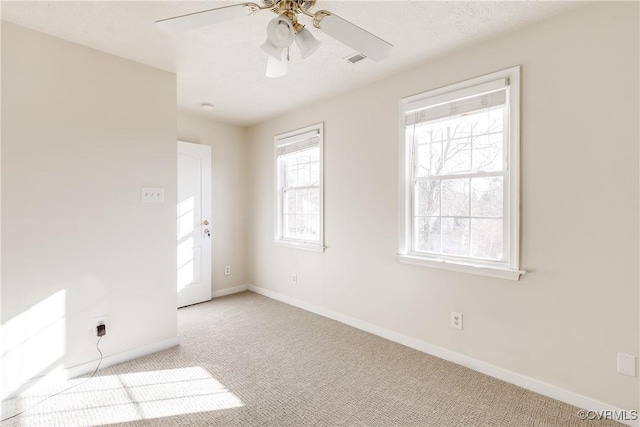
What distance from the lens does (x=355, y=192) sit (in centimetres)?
338

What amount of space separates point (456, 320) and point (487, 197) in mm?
1013

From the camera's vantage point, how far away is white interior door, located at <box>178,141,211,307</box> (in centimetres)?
405

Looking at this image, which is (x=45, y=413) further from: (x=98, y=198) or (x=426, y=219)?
(x=426, y=219)

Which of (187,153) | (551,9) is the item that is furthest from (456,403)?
(187,153)

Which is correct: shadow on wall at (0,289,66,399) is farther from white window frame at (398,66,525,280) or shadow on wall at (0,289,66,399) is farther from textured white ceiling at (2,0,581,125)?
white window frame at (398,66,525,280)

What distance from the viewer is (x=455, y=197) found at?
2.64 meters

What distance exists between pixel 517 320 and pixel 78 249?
3261 millimetres

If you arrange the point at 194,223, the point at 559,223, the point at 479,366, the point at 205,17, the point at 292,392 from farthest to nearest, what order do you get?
the point at 194,223
the point at 479,366
the point at 292,392
the point at 559,223
the point at 205,17

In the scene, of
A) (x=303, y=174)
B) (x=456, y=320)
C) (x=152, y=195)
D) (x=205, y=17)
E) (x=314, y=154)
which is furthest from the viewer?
(x=303, y=174)

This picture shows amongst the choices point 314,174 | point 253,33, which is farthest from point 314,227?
point 253,33

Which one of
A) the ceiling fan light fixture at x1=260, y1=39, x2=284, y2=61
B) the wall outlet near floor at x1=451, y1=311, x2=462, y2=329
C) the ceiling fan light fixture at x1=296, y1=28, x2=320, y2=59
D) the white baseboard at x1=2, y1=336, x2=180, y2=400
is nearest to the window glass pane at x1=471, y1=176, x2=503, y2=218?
the wall outlet near floor at x1=451, y1=311, x2=462, y2=329

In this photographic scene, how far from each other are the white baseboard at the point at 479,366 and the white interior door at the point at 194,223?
1.51 metres

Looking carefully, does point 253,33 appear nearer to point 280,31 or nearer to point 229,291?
point 280,31

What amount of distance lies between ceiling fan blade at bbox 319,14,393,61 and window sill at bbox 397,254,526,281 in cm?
168
